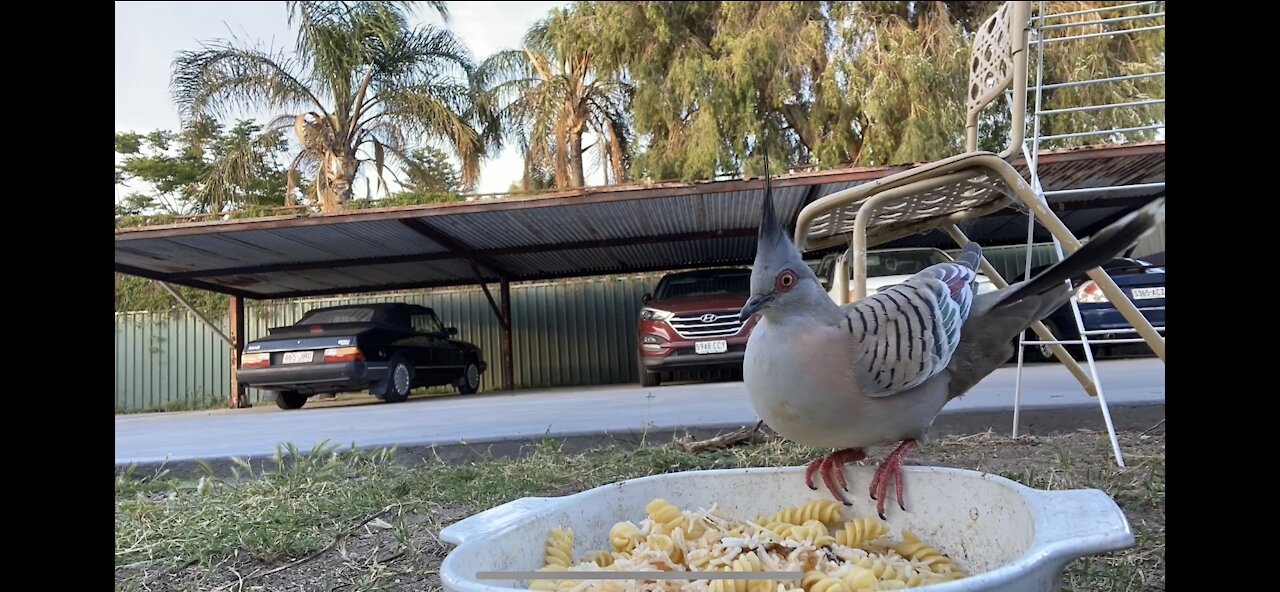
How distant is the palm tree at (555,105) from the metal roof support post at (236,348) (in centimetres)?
560

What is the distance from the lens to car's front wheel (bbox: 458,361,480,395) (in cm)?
982

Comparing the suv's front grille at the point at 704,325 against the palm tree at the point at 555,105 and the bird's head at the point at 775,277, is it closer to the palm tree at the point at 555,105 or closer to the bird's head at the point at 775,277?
the bird's head at the point at 775,277

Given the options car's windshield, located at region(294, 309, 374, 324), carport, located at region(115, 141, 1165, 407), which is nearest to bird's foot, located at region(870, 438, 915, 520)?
carport, located at region(115, 141, 1165, 407)

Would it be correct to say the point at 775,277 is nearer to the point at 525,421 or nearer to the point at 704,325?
the point at 525,421

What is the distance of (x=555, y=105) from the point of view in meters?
14.0

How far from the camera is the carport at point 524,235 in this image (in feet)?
21.0

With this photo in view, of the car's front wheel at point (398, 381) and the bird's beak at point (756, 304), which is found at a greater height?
the bird's beak at point (756, 304)

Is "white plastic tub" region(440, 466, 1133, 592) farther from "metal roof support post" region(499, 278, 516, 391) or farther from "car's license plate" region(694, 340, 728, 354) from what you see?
"metal roof support post" region(499, 278, 516, 391)

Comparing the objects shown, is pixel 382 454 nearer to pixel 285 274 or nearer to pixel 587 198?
pixel 587 198

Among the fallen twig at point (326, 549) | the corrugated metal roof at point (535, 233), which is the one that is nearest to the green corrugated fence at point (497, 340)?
the corrugated metal roof at point (535, 233)

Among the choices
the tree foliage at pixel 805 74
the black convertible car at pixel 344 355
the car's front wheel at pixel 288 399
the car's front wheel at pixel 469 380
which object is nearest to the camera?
the black convertible car at pixel 344 355
